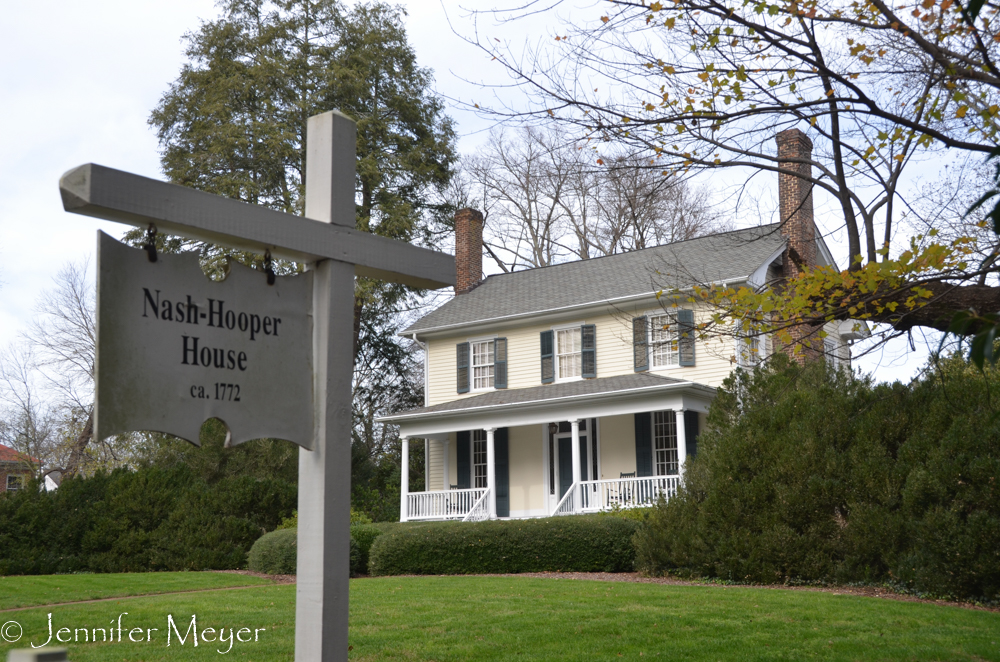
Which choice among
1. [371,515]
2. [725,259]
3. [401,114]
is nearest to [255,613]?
[725,259]

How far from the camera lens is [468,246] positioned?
88.3ft

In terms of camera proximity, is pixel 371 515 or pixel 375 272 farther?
pixel 371 515

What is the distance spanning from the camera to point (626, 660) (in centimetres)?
630

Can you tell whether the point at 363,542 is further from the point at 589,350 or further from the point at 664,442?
the point at 589,350

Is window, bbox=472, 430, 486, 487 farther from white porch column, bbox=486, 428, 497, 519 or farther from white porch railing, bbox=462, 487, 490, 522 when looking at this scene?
white porch column, bbox=486, 428, 497, 519

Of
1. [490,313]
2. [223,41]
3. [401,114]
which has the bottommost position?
[490,313]

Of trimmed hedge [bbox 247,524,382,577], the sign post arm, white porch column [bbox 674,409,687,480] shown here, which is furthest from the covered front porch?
the sign post arm

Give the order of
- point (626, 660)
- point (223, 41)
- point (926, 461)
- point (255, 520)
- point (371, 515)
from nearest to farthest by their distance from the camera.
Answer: point (626, 660) → point (926, 461) → point (255, 520) → point (371, 515) → point (223, 41)

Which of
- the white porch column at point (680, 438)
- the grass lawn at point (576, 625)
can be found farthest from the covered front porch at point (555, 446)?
the grass lawn at point (576, 625)

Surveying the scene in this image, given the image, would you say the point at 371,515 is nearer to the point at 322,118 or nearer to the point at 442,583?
the point at 442,583

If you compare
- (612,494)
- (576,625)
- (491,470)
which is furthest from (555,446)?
(576,625)

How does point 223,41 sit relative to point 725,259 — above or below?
above

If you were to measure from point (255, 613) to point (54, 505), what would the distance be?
33.5ft

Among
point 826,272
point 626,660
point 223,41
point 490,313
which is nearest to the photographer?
point 626,660
